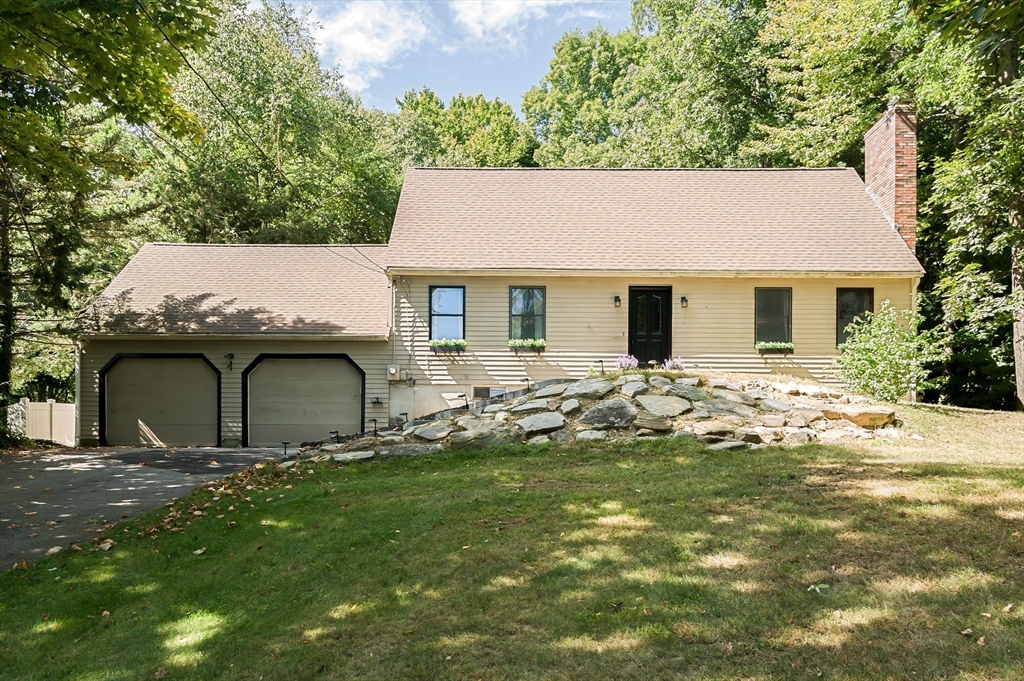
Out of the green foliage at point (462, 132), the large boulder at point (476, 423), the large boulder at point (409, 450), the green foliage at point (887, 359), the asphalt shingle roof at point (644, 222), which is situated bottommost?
the large boulder at point (409, 450)

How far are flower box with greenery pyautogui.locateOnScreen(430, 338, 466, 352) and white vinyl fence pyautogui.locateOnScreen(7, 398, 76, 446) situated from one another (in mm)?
9902

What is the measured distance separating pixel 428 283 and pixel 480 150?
86.2 ft

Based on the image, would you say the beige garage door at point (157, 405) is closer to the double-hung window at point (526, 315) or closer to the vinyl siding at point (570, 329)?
the vinyl siding at point (570, 329)

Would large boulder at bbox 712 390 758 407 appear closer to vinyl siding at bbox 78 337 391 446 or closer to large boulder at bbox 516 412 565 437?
large boulder at bbox 516 412 565 437

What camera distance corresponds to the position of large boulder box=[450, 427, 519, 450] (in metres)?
10.3

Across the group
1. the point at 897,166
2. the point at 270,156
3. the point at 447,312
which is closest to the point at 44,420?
the point at 447,312

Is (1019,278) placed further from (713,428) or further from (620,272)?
(713,428)

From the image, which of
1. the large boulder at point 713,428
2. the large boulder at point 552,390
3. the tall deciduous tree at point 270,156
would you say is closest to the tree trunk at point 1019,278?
the large boulder at point 713,428

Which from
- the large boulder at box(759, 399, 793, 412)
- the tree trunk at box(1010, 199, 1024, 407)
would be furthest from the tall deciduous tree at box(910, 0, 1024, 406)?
the large boulder at box(759, 399, 793, 412)

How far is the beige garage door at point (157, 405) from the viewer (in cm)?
1617

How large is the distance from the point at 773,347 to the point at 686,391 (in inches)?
206

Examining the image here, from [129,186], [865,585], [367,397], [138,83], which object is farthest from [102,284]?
[865,585]

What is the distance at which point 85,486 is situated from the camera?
964 cm

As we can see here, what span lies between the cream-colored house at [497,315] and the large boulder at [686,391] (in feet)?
13.4
